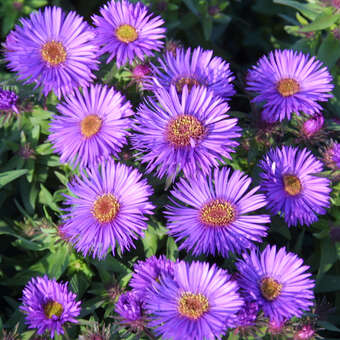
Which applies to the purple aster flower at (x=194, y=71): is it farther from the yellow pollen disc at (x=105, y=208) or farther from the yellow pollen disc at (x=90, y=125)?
the yellow pollen disc at (x=105, y=208)

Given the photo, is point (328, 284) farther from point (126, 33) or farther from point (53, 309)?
point (126, 33)

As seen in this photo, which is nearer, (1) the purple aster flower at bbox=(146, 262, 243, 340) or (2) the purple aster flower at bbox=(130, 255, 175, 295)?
(1) the purple aster flower at bbox=(146, 262, 243, 340)

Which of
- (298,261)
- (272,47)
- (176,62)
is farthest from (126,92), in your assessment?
(272,47)

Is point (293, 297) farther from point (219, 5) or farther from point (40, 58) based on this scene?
point (219, 5)

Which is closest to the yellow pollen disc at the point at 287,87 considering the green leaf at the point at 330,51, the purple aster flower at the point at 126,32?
the green leaf at the point at 330,51

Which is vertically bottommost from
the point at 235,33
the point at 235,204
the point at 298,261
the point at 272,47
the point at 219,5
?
the point at 298,261

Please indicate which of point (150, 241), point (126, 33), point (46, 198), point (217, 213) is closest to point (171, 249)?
point (150, 241)

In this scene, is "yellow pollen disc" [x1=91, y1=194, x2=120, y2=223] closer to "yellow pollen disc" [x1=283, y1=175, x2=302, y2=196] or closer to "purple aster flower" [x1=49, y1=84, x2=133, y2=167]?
"purple aster flower" [x1=49, y1=84, x2=133, y2=167]

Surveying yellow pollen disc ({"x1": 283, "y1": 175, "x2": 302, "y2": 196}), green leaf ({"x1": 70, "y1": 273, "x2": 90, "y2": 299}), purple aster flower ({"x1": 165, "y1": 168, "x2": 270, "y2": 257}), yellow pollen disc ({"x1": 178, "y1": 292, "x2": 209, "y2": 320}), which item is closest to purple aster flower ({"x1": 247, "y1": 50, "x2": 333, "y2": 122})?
yellow pollen disc ({"x1": 283, "y1": 175, "x2": 302, "y2": 196})

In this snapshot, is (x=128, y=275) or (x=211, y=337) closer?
(x=211, y=337)
